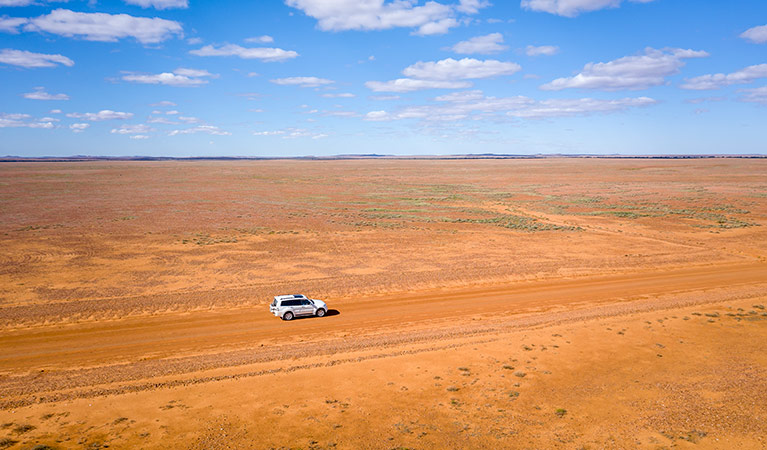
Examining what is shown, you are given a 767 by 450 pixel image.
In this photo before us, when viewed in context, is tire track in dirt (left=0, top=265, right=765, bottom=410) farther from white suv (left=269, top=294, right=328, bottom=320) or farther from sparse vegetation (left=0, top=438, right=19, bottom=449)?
sparse vegetation (left=0, top=438, right=19, bottom=449)

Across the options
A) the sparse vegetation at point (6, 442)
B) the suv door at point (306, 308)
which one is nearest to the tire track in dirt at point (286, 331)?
the suv door at point (306, 308)

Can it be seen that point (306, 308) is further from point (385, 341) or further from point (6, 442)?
point (6, 442)

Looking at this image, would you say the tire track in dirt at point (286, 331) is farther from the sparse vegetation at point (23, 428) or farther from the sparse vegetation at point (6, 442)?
the sparse vegetation at point (6, 442)

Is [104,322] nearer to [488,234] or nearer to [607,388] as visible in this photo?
[607,388]

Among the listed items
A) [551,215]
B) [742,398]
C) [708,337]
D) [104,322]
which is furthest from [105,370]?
[551,215]

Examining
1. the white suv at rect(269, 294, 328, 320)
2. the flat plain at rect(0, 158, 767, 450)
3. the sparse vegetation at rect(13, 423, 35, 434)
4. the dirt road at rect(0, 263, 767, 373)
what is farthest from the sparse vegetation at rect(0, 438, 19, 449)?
the white suv at rect(269, 294, 328, 320)
